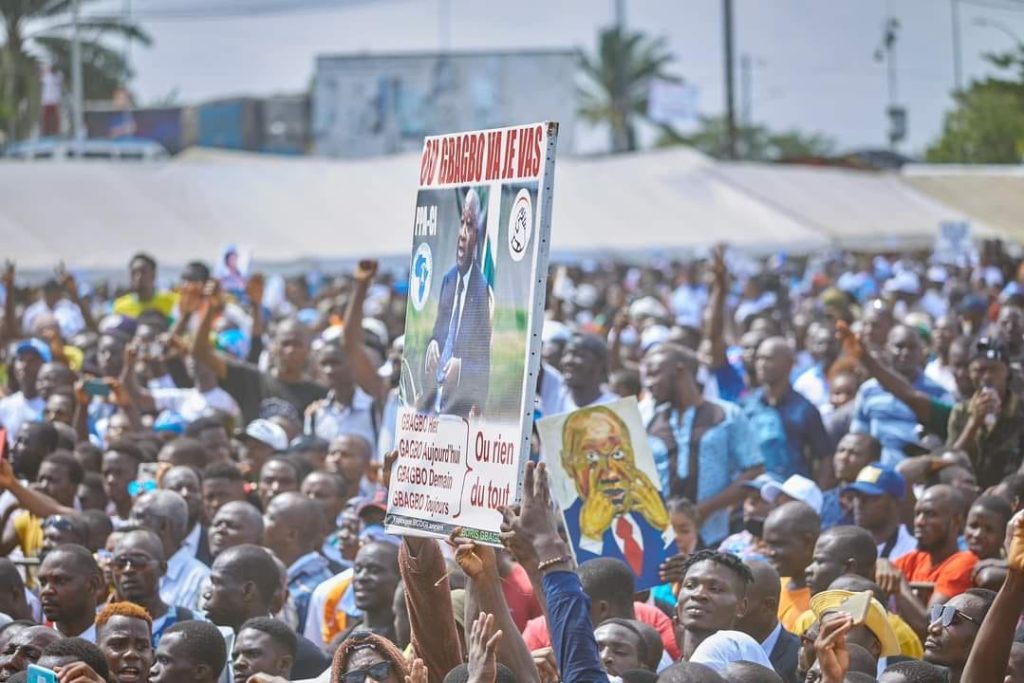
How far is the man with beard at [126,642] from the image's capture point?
6117mm

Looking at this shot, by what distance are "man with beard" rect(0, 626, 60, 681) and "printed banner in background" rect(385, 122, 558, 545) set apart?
142 centimetres

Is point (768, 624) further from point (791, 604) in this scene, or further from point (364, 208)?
point (364, 208)

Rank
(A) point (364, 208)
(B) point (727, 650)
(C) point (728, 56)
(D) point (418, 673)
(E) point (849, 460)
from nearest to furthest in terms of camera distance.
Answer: (D) point (418, 673)
(B) point (727, 650)
(E) point (849, 460)
(A) point (364, 208)
(C) point (728, 56)

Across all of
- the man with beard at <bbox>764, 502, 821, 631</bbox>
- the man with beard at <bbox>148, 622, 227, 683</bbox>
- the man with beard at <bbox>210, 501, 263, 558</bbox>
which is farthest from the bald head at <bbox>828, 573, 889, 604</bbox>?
the man with beard at <bbox>210, 501, 263, 558</bbox>

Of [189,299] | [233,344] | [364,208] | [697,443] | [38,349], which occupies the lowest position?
[697,443]

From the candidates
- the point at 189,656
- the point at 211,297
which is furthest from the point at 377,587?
the point at 211,297

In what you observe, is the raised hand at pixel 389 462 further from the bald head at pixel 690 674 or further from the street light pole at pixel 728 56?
the street light pole at pixel 728 56

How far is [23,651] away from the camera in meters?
5.93

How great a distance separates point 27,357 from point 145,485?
3.38 metres

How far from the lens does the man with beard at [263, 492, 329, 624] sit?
7934 millimetres

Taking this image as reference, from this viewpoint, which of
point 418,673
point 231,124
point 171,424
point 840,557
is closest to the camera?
point 418,673

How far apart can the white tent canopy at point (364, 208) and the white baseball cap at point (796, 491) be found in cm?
2163

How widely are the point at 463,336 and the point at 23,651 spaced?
201 centimetres

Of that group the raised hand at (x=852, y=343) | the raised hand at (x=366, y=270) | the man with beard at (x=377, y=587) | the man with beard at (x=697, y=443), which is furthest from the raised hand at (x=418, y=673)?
the raised hand at (x=852, y=343)
